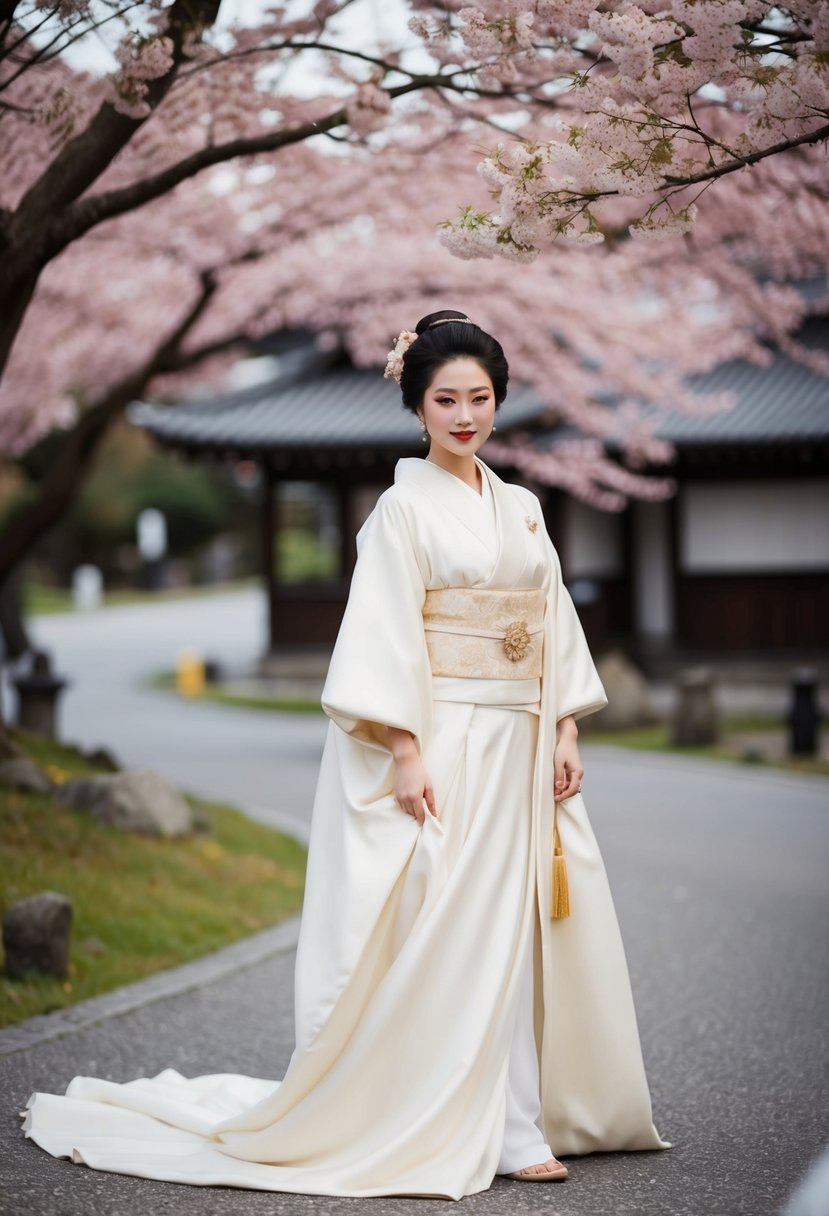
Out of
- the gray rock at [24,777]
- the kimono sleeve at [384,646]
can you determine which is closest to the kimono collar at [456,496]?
the kimono sleeve at [384,646]

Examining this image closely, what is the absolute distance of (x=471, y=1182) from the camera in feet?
11.1

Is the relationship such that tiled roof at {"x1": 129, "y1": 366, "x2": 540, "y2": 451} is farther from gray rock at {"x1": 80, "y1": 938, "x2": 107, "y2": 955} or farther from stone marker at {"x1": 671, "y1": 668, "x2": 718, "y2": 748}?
gray rock at {"x1": 80, "y1": 938, "x2": 107, "y2": 955}

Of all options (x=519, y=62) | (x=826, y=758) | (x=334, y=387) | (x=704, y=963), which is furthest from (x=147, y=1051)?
(x=334, y=387)

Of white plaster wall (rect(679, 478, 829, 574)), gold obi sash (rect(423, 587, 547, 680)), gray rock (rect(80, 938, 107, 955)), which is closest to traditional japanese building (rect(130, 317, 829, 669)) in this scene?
white plaster wall (rect(679, 478, 829, 574))

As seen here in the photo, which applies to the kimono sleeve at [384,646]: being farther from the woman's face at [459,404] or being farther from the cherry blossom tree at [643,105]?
the cherry blossom tree at [643,105]

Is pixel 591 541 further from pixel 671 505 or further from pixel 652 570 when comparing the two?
pixel 671 505

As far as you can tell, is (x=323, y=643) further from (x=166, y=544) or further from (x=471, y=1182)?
(x=166, y=544)

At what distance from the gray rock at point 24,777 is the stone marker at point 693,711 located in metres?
7.79

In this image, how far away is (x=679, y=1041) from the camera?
4.98 metres

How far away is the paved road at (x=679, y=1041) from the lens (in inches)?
134

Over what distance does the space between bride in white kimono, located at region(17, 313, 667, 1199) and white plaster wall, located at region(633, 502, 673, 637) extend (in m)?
15.5

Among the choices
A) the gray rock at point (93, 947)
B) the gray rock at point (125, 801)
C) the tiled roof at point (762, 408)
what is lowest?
the gray rock at point (93, 947)

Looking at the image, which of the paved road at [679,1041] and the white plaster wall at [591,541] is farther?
the white plaster wall at [591,541]

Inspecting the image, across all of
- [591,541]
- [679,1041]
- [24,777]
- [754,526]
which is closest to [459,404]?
[679,1041]
